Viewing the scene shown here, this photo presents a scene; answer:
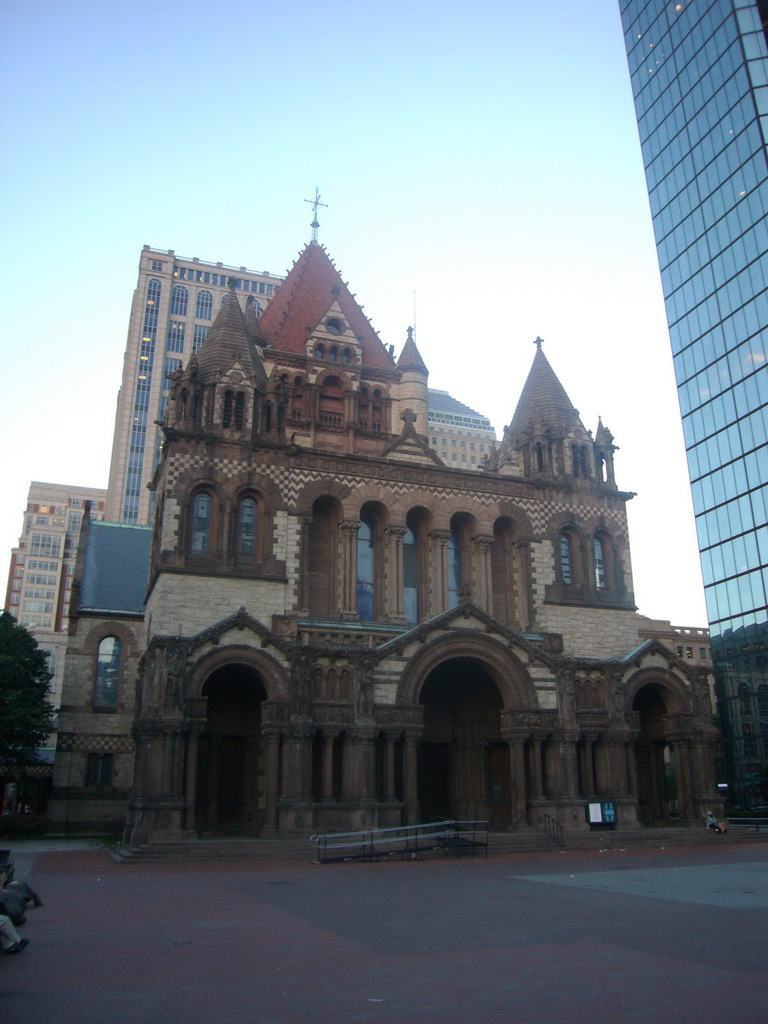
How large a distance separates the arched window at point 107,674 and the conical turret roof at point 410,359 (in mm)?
24499

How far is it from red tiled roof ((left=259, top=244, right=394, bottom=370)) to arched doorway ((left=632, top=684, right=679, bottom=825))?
1077 inches

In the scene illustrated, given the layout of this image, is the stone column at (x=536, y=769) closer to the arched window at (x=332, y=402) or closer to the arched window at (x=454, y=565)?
the arched window at (x=454, y=565)

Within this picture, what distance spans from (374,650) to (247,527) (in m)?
8.24

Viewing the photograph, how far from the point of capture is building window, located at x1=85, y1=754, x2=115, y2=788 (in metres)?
45.5

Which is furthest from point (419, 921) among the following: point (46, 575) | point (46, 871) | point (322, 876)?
point (46, 575)

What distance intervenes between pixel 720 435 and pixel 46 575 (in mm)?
137437

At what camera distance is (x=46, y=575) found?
165000 millimetres

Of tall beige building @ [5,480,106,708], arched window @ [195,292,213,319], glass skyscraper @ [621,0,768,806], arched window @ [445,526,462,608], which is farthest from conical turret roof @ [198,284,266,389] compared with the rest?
tall beige building @ [5,480,106,708]

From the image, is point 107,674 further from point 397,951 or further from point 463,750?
point 397,951

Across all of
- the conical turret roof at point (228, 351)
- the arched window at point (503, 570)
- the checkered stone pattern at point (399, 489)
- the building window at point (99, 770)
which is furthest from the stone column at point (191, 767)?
the building window at point (99, 770)

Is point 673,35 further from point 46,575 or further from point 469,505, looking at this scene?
point 46,575

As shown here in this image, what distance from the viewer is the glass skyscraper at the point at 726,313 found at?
55.8 meters

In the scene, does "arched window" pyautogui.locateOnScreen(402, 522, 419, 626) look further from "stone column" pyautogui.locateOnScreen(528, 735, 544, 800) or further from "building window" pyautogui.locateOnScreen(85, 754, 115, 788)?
"building window" pyautogui.locateOnScreen(85, 754, 115, 788)

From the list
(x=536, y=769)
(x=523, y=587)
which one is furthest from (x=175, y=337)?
(x=536, y=769)
